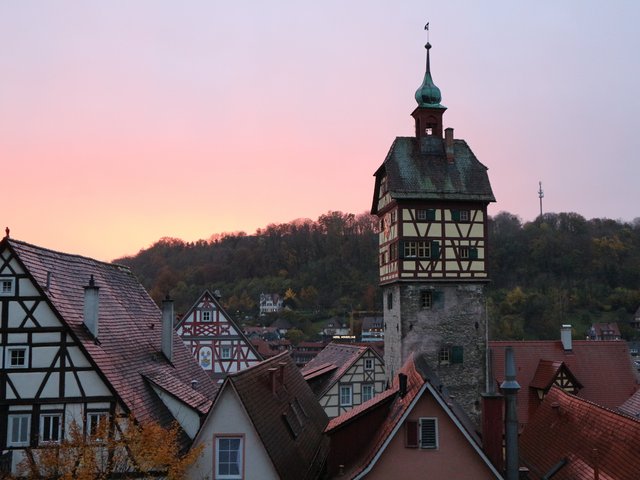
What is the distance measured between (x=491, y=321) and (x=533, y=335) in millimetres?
7215

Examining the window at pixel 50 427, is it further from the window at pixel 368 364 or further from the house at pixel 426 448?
the window at pixel 368 364

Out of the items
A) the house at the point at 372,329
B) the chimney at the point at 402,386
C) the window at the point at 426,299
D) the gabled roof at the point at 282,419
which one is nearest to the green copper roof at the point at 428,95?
the window at the point at 426,299

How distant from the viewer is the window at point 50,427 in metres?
Result: 15.9

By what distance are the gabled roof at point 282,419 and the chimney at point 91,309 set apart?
4371 mm

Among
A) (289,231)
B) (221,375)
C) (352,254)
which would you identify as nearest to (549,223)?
(352,254)

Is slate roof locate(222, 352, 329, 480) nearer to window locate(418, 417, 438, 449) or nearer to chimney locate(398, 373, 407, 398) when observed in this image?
chimney locate(398, 373, 407, 398)

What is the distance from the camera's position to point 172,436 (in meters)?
14.3

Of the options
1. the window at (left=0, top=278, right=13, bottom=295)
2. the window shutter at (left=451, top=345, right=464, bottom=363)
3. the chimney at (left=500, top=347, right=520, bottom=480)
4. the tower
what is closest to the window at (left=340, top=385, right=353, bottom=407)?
the tower

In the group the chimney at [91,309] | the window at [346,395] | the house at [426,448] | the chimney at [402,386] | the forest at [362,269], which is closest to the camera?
the house at [426,448]

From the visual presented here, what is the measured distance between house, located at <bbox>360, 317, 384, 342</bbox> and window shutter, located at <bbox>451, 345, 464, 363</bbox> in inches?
2817

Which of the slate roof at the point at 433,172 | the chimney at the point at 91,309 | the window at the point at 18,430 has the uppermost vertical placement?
the slate roof at the point at 433,172

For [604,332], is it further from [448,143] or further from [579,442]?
[579,442]

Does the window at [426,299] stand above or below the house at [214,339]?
above

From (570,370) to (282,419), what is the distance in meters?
20.2
